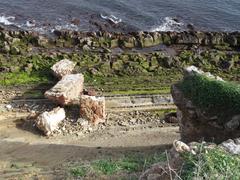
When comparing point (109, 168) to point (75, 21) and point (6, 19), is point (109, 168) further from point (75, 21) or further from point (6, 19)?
point (6, 19)

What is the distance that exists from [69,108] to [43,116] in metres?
2.49

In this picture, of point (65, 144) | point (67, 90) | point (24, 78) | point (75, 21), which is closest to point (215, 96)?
point (65, 144)

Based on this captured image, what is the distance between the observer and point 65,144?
2702cm

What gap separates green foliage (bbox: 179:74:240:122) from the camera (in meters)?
22.8

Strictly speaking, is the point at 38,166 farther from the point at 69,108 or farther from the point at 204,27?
the point at 204,27

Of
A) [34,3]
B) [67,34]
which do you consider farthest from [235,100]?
[34,3]

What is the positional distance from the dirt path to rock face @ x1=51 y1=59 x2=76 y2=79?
3952 mm

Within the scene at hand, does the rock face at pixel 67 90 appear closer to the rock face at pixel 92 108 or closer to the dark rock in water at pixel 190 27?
the rock face at pixel 92 108

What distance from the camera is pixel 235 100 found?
22.7 metres

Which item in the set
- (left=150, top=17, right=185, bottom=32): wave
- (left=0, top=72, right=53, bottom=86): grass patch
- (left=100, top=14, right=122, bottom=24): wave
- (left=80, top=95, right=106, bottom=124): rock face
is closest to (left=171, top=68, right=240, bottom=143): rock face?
(left=80, top=95, right=106, bottom=124): rock face

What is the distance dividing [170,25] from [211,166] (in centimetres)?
3056

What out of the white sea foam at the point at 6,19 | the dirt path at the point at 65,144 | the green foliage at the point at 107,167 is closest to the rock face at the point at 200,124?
the dirt path at the point at 65,144

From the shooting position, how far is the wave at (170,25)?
43541mm

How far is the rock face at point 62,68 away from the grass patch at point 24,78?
653 mm
